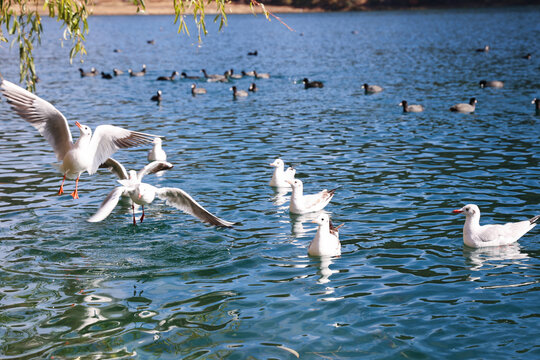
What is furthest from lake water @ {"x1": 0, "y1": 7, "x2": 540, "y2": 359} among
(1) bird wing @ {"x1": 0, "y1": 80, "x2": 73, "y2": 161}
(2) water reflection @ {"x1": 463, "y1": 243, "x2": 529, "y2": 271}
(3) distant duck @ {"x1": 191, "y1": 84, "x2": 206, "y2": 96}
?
(3) distant duck @ {"x1": 191, "y1": 84, "x2": 206, "y2": 96}

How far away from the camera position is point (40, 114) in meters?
12.1

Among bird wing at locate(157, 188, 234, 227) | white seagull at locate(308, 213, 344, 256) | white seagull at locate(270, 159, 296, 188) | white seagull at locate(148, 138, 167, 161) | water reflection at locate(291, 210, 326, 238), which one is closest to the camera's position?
white seagull at locate(308, 213, 344, 256)

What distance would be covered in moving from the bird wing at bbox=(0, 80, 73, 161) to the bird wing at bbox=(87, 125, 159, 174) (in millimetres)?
546

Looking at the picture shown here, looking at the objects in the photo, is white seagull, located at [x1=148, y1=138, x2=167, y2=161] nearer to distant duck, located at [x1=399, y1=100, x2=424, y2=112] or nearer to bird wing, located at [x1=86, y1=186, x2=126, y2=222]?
bird wing, located at [x1=86, y1=186, x2=126, y2=222]

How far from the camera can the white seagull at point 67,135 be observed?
11.8 m

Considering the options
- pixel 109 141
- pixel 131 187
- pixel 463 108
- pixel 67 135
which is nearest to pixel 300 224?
pixel 131 187

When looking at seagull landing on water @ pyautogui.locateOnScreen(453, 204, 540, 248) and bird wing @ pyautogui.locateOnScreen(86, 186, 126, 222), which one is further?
seagull landing on water @ pyautogui.locateOnScreen(453, 204, 540, 248)

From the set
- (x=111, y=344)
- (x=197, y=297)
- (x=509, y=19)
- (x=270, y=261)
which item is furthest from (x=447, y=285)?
(x=509, y=19)

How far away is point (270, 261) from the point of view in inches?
461

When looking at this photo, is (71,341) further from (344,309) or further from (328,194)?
(328,194)

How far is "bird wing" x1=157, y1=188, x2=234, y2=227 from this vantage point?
1280cm

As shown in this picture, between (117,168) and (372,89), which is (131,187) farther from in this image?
(372,89)

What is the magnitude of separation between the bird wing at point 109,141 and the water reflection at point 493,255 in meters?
6.85

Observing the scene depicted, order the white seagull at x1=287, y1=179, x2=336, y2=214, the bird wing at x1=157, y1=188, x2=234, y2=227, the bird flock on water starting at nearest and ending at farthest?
the bird flock on water < the bird wing at x1=157, y1=188, x2=234, y2=227 < the white seagull at x1=287, y1=179, x2=336, y2=214
